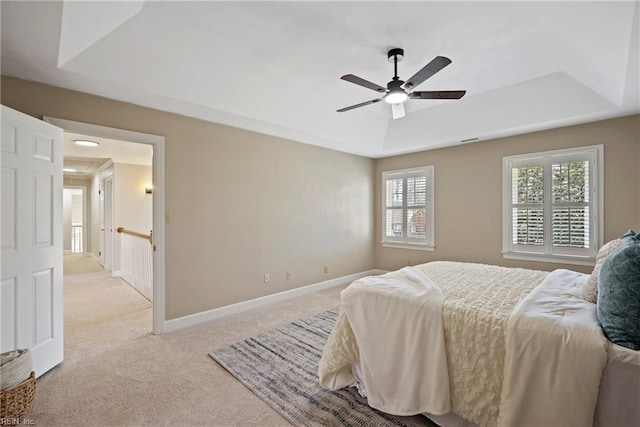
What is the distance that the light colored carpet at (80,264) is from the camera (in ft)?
21.3

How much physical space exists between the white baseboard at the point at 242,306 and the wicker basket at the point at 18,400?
1360mm

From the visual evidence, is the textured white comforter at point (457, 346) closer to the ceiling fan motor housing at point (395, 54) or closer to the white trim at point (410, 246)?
the ceiling fan motor housing at point (395, 54)

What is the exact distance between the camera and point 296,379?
2.31 metres

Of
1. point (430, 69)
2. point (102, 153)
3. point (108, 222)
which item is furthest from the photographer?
point (108, 222)

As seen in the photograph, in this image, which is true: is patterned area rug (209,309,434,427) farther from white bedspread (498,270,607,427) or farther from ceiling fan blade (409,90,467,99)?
ceiling fan blade (409,90,467,99)

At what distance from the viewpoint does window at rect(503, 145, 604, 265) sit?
3725 millimetres

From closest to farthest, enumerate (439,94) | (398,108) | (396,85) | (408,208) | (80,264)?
(396,85)
(439,94)
(398,108)
(408,208)
(80,264)

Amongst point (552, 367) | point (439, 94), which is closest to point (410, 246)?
point (439, 94)

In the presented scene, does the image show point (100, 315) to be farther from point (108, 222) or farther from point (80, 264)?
point (80, 264)

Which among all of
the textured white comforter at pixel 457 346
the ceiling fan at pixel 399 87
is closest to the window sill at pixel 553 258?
the textured white comforter at pixel 457 346

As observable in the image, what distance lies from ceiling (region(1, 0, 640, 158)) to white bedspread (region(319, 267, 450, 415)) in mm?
2156

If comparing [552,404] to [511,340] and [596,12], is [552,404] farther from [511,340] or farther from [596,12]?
[596,12]

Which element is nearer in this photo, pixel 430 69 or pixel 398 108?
pixel 430 69

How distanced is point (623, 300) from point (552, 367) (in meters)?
0.43
